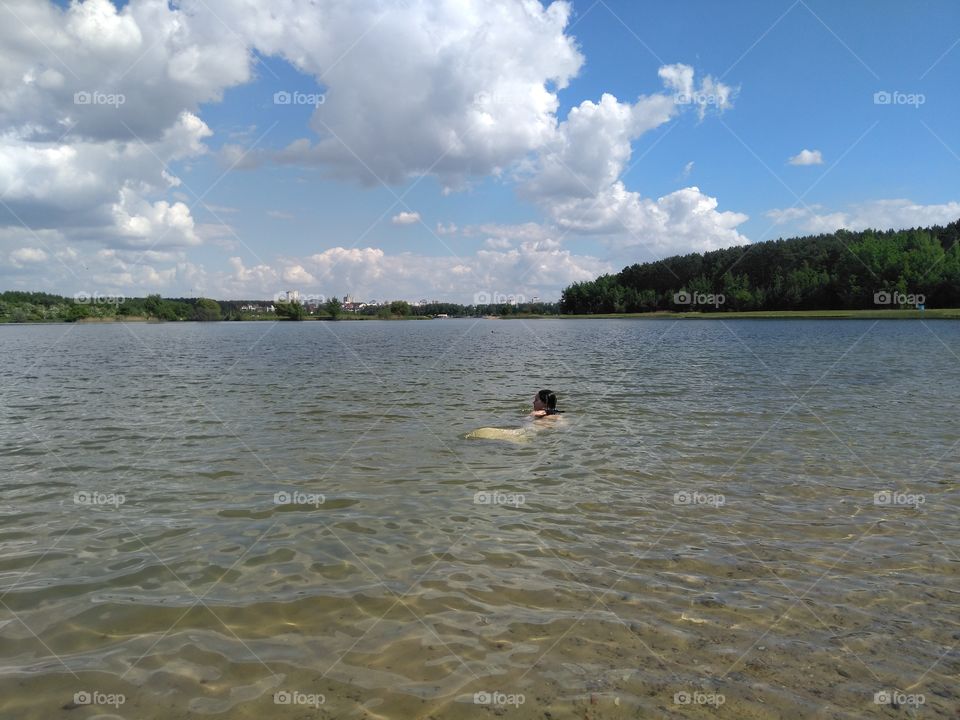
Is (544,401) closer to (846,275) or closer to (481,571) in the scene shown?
(481,571)

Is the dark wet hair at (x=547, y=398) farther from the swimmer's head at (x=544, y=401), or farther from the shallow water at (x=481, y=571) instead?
the shallow water at (x=481, y=571)

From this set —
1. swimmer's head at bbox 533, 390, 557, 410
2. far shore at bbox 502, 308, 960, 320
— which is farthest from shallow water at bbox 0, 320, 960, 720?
far shore at bbox 502, 308, 960, 320

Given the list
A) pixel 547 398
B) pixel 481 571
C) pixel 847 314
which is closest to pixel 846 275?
pixel 847 314

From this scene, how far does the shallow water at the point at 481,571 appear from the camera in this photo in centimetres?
520

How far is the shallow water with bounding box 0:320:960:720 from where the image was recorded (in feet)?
17.1

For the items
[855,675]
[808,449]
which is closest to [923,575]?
[855,675]

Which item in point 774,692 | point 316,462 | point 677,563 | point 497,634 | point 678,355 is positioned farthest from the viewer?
point 678,355

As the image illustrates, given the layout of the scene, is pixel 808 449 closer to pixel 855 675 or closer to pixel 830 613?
pixel 830 613

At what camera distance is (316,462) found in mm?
13703

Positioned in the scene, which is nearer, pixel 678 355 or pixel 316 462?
pixel 316 462

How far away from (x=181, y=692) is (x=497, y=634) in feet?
10.6

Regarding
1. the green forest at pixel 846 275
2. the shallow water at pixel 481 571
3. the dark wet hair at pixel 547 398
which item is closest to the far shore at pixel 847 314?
the green forest at pixel 846 275

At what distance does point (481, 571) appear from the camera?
7676 millimetres

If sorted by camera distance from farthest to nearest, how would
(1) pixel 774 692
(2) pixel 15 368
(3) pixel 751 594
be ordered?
(2) pixel 15 368
(3) pixel 751 594
(1) pixel 774 692
